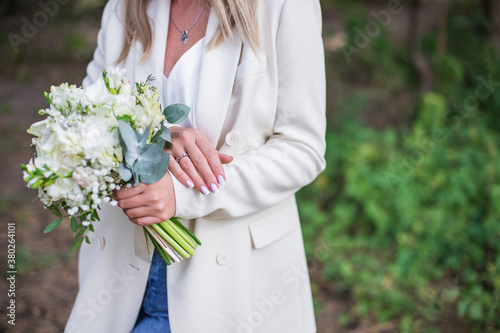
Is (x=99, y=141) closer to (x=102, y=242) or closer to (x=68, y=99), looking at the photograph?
(x=68, y=99)

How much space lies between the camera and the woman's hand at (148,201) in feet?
4.33

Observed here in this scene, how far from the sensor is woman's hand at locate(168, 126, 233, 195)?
4.64 feet

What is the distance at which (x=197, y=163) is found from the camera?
142 cm

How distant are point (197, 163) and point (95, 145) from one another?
1.15 ft

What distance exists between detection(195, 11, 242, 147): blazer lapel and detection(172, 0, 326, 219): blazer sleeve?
149 mm

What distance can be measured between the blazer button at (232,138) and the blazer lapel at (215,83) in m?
0.04

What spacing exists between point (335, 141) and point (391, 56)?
8.54ft

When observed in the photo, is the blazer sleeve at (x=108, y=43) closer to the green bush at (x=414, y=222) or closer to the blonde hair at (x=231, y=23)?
the blonde hair at (x=231, y=23)

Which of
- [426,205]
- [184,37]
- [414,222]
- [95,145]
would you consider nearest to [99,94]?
[95,145]

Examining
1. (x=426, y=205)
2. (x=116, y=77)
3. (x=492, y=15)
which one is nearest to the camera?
(x=116, y=77)

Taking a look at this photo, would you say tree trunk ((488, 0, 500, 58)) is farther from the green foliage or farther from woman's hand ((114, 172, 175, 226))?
woman's hand ((114, 172, 175, 226))

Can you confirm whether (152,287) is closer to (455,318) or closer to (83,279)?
(83,279)

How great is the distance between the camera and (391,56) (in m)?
6.70

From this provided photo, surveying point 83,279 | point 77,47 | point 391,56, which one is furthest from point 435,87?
point 77,47
